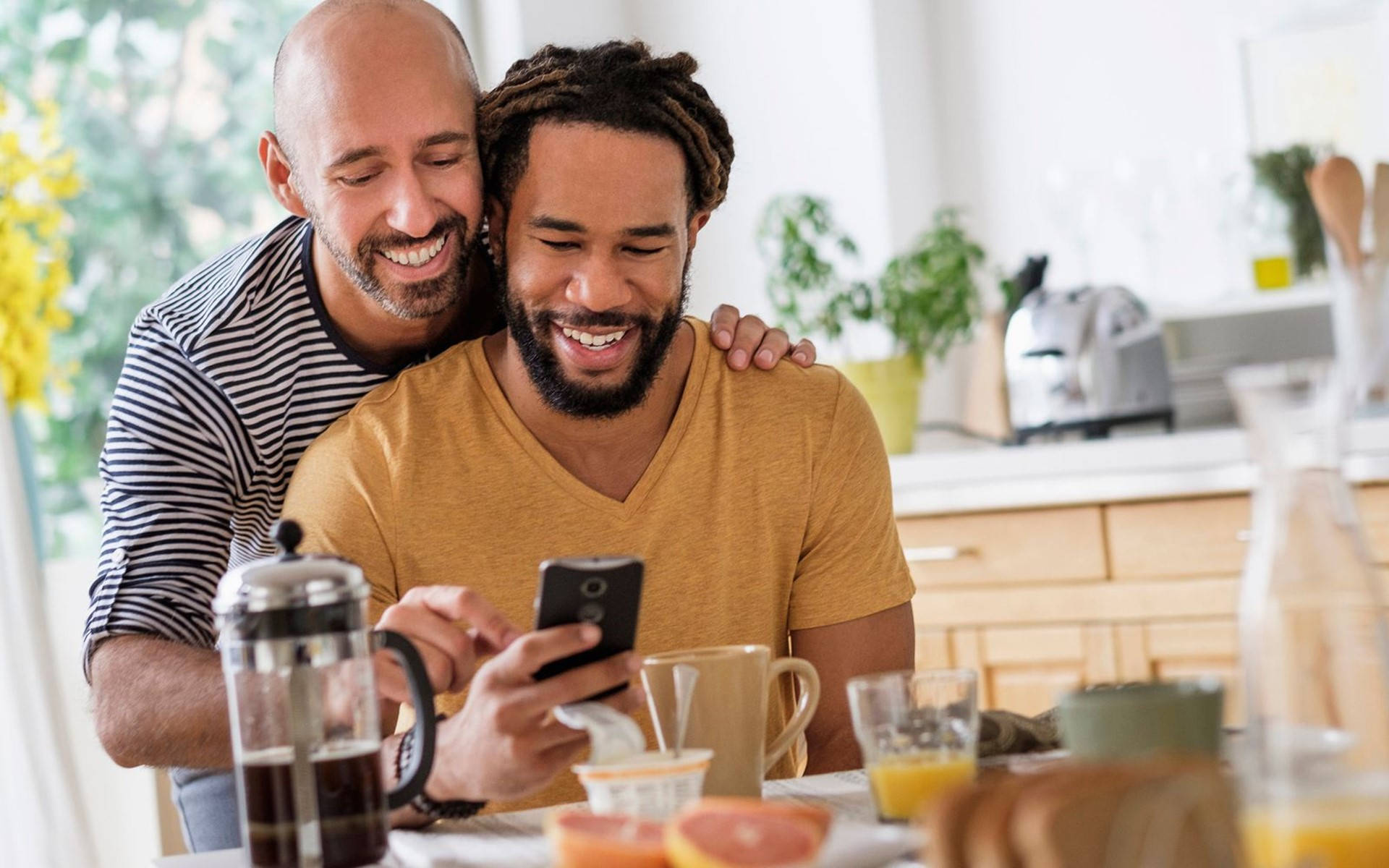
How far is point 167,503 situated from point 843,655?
693 millimetres

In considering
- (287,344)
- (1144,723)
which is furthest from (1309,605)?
(287,344)

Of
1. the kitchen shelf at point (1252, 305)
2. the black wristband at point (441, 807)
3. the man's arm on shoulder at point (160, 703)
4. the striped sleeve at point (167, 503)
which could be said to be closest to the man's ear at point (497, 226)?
the striped sleeve at point (167, 503)

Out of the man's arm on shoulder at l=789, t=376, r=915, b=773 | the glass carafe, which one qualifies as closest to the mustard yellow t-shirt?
the man's arm on shoulder at l=789, t=376, r=915, b=773

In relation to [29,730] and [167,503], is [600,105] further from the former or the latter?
[29,730]

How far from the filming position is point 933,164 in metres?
3.69

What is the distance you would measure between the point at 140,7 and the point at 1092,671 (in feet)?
6.98

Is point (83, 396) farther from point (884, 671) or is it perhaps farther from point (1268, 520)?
point (1268, 520)

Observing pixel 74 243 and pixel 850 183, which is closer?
pixel 74 243

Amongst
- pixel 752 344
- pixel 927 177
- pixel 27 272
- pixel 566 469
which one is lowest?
pixel 566 469

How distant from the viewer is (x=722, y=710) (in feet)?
3.87

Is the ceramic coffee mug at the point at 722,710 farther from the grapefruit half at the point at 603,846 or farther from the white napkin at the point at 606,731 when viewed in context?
the grapefruit half at the point at 603,846

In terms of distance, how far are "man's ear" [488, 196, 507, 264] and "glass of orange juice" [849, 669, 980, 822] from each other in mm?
763

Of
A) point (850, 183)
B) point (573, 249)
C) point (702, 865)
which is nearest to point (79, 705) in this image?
point (573, 249)

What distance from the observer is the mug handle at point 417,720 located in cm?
110
